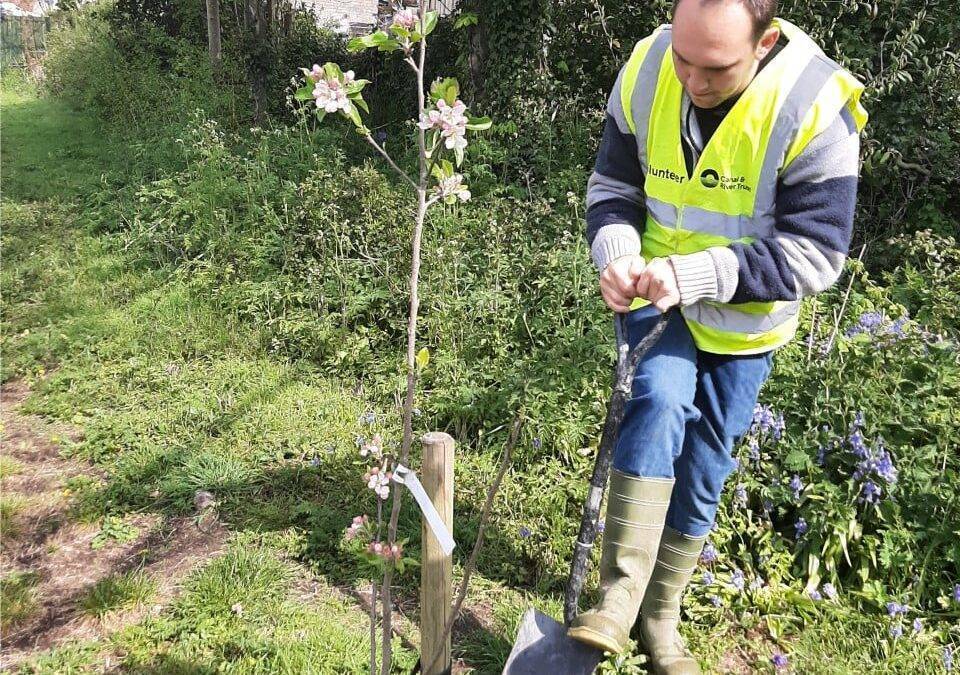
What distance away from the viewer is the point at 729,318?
204cm

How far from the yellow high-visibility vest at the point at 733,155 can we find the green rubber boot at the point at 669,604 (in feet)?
2.11

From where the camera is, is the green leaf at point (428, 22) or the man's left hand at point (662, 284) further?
the man's left hand at point (662, 284)

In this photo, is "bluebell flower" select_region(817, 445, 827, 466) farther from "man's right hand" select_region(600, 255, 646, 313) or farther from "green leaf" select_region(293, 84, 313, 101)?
"green leaf" select_region(293, 84, 313, 101)

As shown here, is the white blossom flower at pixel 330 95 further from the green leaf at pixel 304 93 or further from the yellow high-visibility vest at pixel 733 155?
the yellow high-visibility vest at pixel 733 155

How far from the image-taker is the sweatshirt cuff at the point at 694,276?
6.13ft

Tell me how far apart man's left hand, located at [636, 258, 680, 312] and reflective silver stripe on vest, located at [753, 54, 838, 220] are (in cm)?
36

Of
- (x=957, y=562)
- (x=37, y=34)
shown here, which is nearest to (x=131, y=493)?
(x=957, y=562)

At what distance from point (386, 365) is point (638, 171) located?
2.19m

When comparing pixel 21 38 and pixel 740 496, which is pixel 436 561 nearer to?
pixel 740 496

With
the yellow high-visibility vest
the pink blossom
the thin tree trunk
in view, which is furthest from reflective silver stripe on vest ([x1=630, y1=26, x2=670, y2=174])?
the thin tree trunk

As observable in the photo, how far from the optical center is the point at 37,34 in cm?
1428

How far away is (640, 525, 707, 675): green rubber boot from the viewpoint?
2.30 meters

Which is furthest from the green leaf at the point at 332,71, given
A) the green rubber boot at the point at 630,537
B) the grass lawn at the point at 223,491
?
the grass lawn at the point at 223,491

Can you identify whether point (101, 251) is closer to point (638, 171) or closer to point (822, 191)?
point (638, 171)
